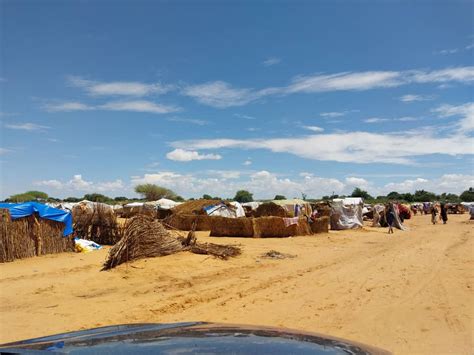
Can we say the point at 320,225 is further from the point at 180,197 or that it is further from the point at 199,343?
the point at 180,197

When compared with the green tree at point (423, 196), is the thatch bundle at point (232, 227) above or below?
below

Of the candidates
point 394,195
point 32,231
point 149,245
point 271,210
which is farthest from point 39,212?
point 394,195

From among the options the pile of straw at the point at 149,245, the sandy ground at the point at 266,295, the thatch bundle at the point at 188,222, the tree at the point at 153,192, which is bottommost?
the sandy ground at the point at 266,295

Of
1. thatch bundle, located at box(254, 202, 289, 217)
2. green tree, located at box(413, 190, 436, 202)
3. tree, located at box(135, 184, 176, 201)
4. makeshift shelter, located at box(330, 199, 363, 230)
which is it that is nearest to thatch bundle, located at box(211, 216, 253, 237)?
thatch bundle, located at box(254, 202, 289, 217)

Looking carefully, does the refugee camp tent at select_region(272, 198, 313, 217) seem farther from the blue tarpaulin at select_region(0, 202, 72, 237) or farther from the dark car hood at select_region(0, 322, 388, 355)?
the dark car hood at select_region(0, 322, 388, 355)

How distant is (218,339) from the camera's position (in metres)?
2.74

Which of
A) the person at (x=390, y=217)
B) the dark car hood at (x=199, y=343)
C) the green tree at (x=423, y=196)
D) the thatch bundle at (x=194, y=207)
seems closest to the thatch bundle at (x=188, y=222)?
the thatch bundle at (x=194, y=207)

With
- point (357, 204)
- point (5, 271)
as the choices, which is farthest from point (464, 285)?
point (357, 204)

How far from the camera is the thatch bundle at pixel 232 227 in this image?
26.8 meters

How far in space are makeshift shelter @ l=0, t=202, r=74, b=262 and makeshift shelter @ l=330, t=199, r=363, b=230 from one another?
2220cm

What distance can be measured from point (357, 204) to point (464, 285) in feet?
86.8

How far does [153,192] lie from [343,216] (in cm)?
5283

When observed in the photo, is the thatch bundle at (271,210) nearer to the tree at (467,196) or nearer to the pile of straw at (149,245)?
the pile of straw at (149,245)

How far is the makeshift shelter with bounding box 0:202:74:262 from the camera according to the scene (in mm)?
16562
